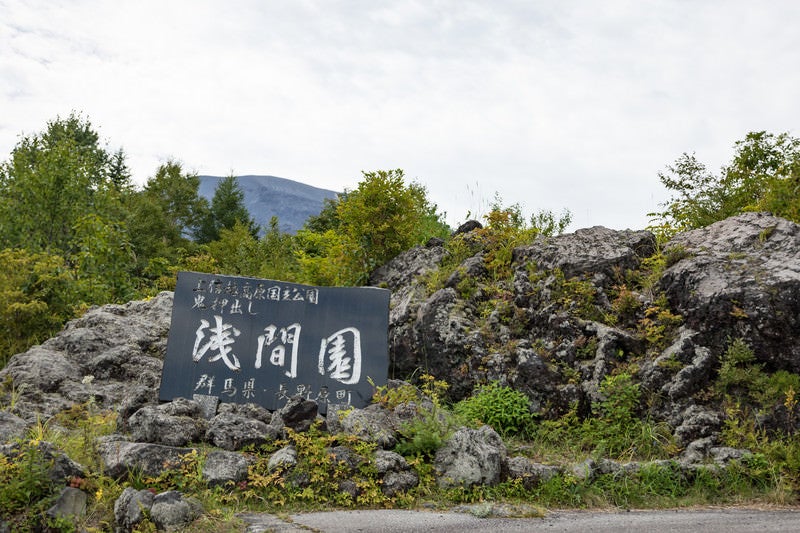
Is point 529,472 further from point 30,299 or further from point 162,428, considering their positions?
point 30,299

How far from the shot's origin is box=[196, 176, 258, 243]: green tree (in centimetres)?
4591

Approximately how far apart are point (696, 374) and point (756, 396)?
64 centimetres

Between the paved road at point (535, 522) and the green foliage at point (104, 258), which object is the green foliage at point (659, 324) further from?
the green foliage at point (104, 258)

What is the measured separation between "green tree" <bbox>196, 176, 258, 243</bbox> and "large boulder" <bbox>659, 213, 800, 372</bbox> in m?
40.1

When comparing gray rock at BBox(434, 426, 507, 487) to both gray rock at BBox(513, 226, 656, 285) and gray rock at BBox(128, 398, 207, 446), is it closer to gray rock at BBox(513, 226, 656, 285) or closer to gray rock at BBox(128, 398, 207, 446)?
gray rock at BBox(128, 398, 207, 446)

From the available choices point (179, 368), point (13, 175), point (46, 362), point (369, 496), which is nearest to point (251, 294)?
point (179, 368)

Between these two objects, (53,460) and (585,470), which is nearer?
(53,460)

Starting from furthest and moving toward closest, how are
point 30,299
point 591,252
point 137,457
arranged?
point 30,299, point 591,252, point 137,457

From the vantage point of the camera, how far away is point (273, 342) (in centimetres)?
818

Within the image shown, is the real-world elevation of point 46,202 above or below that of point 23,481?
above

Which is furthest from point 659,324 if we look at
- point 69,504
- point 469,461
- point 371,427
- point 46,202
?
point 46,202

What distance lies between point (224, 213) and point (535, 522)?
44653mm

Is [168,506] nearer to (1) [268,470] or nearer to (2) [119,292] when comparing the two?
(1) [268,470]

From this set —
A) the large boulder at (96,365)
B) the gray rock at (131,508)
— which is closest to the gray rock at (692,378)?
the gray rock at (131,508)
